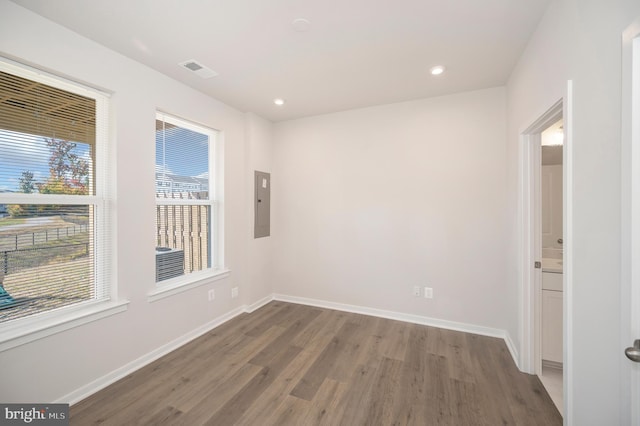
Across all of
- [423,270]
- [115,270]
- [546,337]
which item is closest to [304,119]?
[423,270]

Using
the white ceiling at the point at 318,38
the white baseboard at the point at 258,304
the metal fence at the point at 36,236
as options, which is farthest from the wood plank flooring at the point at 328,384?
the white ceiling at the point at 318,38

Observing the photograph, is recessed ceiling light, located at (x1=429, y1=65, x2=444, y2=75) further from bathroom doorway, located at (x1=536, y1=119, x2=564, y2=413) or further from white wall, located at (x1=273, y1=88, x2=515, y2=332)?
bathroom doorway, located at (x1=536, y1=119, x2=564, y2=413)

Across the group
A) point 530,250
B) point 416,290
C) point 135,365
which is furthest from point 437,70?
point 135,365

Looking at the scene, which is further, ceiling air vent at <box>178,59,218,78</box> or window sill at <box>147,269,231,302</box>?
window sill at <box>147,269,231,302</box>

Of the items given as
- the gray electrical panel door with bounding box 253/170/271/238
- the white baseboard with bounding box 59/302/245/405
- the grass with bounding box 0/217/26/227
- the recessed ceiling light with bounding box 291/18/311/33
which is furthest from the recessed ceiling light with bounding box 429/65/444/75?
the white baseboard with bounding box 59/302/245/405

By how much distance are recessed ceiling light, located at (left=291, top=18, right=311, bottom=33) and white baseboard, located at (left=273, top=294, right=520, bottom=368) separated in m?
3.21

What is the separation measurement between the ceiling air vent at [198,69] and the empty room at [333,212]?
0.02 m

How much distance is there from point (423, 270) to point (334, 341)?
1.38 m

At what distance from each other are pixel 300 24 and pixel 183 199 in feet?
7.05

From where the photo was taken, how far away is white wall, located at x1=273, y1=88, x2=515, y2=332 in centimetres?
301

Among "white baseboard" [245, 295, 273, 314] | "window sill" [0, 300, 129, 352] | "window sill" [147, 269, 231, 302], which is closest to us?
"window sill" [0, 300, 129, 352]

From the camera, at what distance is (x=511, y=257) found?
2719 mm

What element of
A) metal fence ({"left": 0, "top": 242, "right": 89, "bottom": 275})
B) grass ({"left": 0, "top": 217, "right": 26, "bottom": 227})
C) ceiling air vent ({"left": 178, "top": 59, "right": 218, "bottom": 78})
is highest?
ceiling air vent ({"left": 178, "top": 59, "right": 218, "bottom": 78})

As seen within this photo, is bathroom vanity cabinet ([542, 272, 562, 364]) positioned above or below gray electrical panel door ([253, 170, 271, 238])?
below
